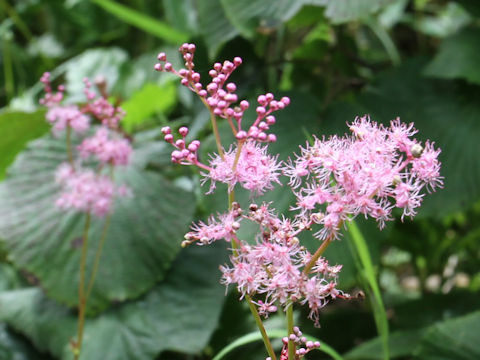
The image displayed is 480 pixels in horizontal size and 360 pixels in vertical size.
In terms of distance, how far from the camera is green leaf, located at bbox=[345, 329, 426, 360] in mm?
930

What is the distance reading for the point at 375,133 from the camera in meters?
0.40

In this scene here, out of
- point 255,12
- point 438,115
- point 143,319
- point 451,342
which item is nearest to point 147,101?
point 255,12

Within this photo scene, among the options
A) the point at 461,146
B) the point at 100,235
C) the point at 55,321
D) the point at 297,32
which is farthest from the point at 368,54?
the point at 55,321

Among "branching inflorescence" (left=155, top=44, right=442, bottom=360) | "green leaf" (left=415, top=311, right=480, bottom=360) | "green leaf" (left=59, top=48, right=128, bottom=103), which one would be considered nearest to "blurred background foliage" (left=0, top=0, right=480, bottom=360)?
"green leaf" (left=415, top=311, right=480, bottom=360)

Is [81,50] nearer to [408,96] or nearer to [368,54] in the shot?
[368,54]

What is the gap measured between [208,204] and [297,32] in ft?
2.56

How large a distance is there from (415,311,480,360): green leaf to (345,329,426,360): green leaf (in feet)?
0.26

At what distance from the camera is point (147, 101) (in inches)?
45.4

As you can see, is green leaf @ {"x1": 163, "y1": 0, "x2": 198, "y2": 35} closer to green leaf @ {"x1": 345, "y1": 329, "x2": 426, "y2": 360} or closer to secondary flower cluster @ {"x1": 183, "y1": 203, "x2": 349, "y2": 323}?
green leaf @ {"x1": 345, "y1": 329, "x2": 426, "y2": 360}

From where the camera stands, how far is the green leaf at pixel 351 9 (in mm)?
889

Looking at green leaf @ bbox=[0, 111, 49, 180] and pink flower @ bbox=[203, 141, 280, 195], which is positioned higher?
green leaf @ bbox=[0, 111, 49, 180]

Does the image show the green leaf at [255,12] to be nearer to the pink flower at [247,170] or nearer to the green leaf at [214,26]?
the green leaf at [214,26]

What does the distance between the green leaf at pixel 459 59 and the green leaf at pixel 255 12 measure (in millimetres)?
317

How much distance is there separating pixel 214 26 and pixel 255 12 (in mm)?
149
